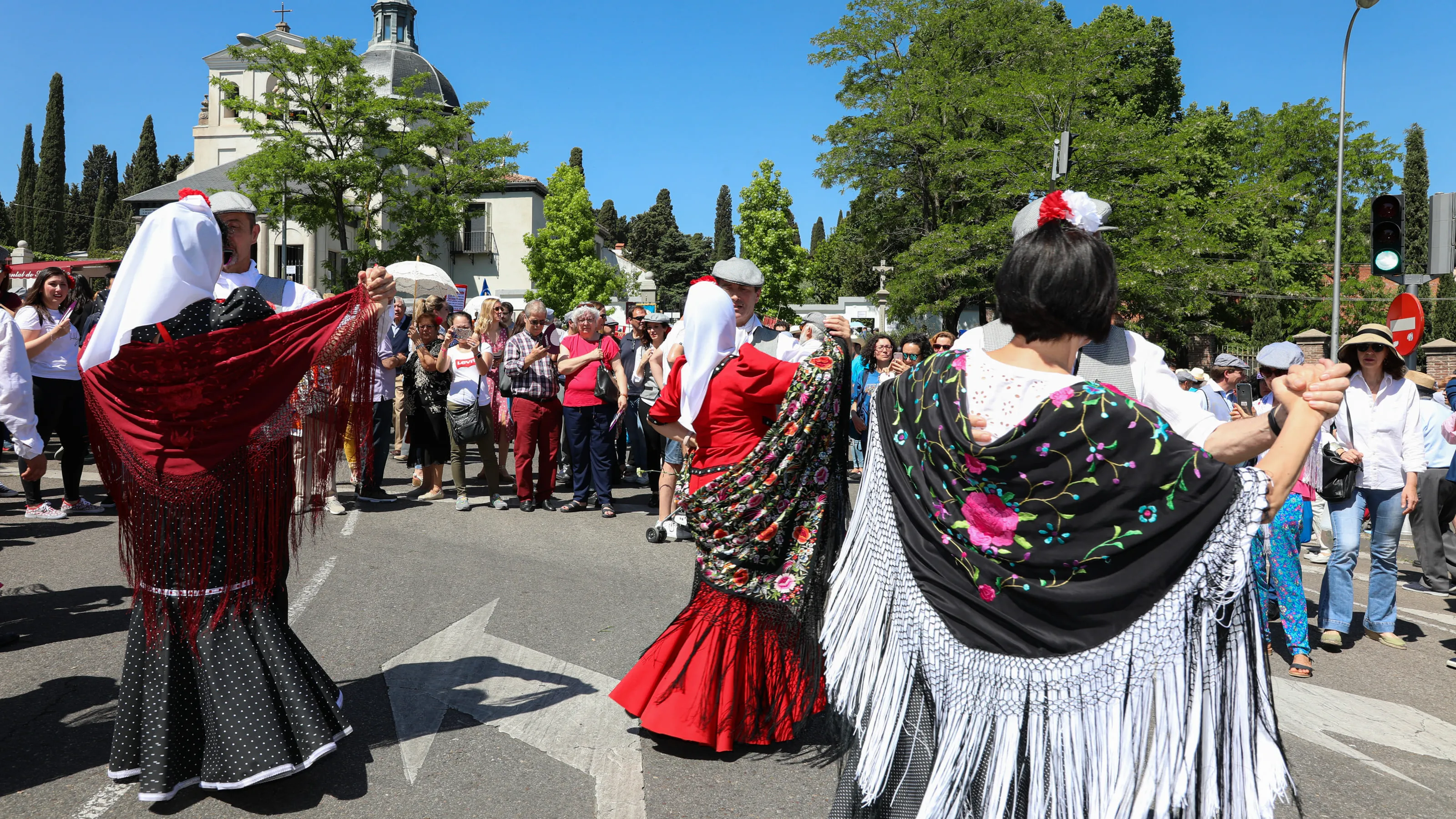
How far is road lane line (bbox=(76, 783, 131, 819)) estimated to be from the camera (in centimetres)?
313

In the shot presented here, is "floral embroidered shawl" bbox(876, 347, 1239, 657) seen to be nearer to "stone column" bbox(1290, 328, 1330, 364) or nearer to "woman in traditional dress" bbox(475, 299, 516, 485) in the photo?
"woman in traditional dress" bbox(475, 299, 516, 485)

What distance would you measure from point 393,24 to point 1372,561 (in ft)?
240

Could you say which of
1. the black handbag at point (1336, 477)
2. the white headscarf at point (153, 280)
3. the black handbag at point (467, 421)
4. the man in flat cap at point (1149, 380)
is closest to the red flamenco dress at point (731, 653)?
the man in flat cap at point (1149, 380)

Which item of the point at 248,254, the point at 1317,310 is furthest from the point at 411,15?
the point at 248,254

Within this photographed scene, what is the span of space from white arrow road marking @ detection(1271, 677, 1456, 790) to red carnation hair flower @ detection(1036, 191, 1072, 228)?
9.39 feet

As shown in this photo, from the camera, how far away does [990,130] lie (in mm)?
28672

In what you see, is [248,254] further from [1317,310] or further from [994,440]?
[1317,310]

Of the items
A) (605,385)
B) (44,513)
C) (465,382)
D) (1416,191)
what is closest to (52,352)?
(44,513)

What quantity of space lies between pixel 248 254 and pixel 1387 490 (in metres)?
6.50

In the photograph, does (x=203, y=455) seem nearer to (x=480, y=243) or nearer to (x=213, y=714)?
(x=213, y=714)

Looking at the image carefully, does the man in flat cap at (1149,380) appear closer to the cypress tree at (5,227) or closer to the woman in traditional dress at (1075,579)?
the woman in traditional dress at (1075,579)

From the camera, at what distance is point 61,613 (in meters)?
5.50

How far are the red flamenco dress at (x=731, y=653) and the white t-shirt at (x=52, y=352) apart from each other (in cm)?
659

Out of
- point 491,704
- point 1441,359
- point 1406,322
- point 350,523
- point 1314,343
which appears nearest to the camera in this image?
point 491,704
